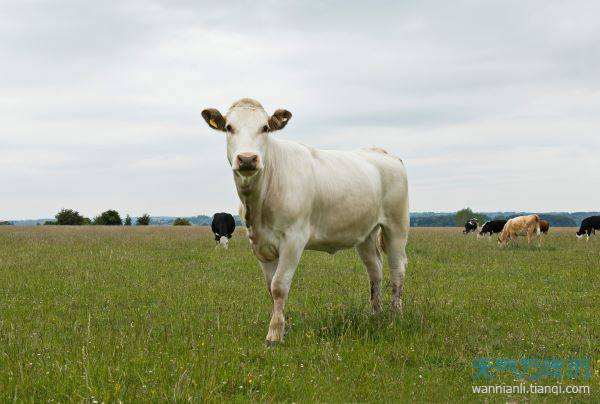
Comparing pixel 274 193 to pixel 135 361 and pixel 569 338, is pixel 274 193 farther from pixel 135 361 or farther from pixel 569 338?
pixel 569 338

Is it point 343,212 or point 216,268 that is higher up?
point 343,212

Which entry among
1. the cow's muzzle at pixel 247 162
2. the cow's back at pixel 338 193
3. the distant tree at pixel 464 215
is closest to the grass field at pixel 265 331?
the cow's back at pixel 338 193

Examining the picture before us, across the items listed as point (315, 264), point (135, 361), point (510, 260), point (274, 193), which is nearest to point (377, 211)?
point (274, 193)

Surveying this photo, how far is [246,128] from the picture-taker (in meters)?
6.18

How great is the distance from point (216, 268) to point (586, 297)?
8660 millimetres

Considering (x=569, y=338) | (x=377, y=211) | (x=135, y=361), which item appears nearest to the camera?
(x=135, y=361)

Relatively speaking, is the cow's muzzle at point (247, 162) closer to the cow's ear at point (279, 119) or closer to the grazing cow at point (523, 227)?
the cow's ear at point (279, 119)

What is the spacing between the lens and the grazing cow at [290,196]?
628 centimetres

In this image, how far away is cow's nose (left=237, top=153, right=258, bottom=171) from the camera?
5.73 m

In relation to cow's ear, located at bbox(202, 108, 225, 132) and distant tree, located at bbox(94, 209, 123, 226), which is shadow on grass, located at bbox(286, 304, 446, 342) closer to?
cow's ear, located at bbox(202, 108, 225, 132)

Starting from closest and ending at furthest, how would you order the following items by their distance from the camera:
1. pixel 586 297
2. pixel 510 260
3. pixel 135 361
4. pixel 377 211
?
pixel 135 361 → pixel 377 211 → pixel 586 297 → pixel 510 260

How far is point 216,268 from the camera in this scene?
46.9 ft

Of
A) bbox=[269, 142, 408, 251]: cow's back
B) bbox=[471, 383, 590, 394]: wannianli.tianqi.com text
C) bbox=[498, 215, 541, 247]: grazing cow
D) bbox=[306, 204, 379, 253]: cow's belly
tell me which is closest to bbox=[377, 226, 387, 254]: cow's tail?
bbox=[269, 142, 408, 251]: cow's back

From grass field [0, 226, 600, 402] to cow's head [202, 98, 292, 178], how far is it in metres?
2.02
